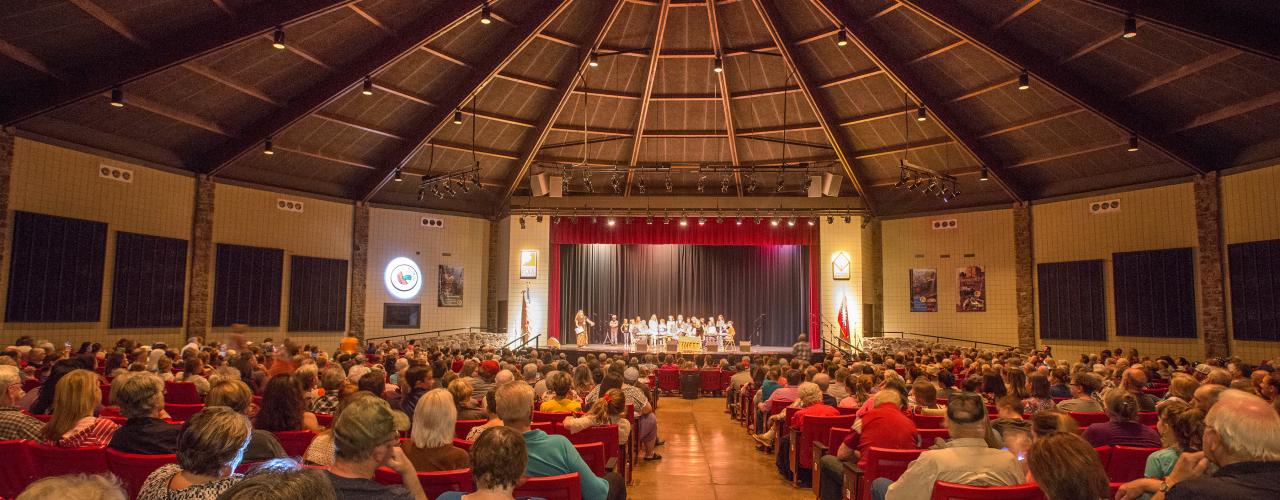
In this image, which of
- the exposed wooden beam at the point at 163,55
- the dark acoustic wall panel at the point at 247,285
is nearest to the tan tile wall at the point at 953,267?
the exposed wooden beam at the point at 163,55

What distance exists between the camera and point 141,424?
3.64 metres

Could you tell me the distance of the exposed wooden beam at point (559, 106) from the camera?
15008 millimetres

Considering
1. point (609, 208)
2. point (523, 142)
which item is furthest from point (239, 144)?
point (609, 208)

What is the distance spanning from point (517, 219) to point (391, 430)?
64.2 ft

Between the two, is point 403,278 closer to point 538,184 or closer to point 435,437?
point 538,184

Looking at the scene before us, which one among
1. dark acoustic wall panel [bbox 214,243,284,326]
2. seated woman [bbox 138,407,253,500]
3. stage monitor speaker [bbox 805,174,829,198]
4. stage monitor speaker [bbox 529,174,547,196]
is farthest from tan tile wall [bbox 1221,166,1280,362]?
dark acoustic wall panel [bbox 214,243,284,326]

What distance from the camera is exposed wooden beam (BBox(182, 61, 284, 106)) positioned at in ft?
42.5

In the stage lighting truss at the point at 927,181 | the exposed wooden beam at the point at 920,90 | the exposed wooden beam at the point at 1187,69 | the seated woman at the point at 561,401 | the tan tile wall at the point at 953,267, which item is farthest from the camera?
the tan tile wall at the point at 953,267

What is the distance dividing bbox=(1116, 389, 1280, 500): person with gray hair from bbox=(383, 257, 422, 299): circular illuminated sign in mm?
19645

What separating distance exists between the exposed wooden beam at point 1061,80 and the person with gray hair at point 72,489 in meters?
13.4

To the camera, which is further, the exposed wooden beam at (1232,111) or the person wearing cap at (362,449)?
the exposed wooden beam at (1232,111)

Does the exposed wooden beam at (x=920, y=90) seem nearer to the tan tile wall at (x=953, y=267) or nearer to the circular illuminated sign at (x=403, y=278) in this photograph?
the tan tile wall at (x=953, y=267)

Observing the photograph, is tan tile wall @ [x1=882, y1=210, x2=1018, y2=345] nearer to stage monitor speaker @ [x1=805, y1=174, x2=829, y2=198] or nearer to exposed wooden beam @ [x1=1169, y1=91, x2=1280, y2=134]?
stage monitor speaker @ [x1=805, y1=174, x2=829, y2=198]

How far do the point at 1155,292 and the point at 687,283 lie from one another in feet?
46.9
